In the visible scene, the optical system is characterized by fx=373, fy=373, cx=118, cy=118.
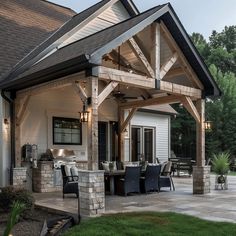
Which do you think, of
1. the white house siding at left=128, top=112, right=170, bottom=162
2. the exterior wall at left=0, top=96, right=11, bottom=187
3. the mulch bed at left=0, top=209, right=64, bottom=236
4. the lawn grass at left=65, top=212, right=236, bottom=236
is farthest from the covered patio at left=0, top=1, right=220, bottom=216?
the white house siding at left=128, top=112, right=170, bottom=162

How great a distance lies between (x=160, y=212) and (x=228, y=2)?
21651 millimetres

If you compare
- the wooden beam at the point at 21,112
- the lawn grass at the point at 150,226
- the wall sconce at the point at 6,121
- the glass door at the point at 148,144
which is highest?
the wooden beam at the point at 21,112

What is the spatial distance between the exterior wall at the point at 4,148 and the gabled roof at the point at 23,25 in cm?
104

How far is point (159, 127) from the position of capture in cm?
1675

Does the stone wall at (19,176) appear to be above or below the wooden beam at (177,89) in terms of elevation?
below

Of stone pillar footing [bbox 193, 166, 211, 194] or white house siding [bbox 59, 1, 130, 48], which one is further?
white house siding [bbox 59, 1, 130, 48]

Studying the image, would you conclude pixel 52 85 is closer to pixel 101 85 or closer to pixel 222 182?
pixel 101 85

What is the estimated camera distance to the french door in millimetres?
15781

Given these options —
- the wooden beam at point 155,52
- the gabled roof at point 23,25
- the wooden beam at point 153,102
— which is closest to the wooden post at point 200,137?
the wooden beam at point 153,102

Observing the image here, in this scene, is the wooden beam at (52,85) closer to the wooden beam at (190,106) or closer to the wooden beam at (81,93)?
the wooden beam at (81,93)

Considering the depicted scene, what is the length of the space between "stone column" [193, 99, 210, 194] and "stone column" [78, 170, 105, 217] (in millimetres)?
4034

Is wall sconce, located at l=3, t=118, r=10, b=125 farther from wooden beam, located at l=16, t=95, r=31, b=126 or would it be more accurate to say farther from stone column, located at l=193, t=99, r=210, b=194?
stone column, located at l=193, t=99, r=210, b=194

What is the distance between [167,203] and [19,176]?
13.9 ft

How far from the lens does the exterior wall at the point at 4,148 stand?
10242mm
